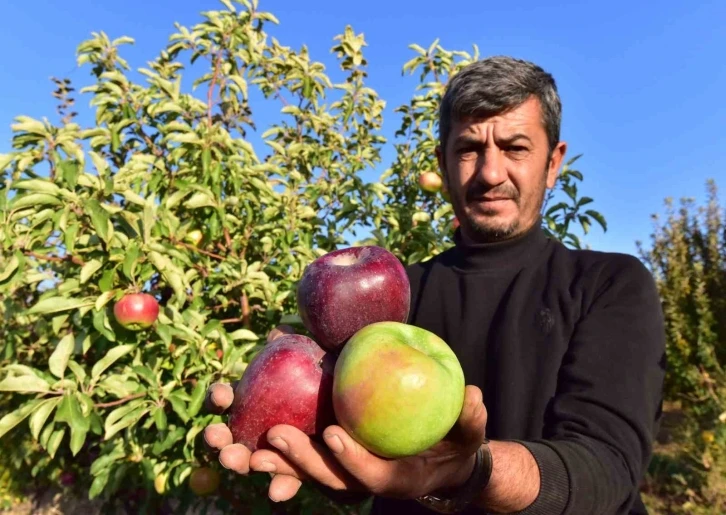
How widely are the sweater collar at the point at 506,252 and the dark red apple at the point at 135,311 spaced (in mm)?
1269

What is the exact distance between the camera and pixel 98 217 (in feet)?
6.50

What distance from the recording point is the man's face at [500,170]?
1761 millimetres

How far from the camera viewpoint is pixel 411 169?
3607 mm

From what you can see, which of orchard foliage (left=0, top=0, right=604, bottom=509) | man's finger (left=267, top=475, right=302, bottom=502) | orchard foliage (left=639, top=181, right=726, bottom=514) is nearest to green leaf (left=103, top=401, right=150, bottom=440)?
orchard foliage (left=0, top=0, right=604, bottom=509)

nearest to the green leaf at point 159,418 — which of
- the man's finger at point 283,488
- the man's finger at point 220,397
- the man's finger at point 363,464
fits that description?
the man's finger at point 220,397

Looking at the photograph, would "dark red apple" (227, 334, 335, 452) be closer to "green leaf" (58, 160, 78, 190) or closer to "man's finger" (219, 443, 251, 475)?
"man's finger" (219, 443, 251, 475)

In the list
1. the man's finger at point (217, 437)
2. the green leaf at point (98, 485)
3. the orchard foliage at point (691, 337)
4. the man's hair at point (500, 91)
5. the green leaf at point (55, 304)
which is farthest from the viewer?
the orchard foliage at point (691, 337)

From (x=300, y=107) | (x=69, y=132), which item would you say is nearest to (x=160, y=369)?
(x=69, y=132)

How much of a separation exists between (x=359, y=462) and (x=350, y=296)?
0.35m

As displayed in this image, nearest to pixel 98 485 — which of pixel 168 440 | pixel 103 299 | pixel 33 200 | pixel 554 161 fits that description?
pixel 168 440

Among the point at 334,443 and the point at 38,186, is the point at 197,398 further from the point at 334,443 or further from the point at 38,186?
the point at 334,443

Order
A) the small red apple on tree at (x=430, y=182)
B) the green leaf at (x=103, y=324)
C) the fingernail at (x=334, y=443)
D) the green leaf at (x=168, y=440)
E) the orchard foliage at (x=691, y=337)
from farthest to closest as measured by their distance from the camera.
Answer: the orchard foliage at (x=691, y=337)
the small red apple on tree at (x=430, y=182)
the green leaf at (x=168, y=440)
the green leaf at (x=103, y=324)
the fingernail at (x=334, y=443)

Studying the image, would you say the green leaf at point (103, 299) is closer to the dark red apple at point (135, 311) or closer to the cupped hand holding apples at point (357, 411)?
the dark red apple at point (135, 311)

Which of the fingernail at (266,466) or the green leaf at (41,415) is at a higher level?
the fingernail at (266,466)
